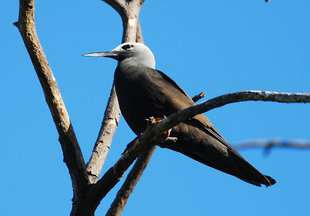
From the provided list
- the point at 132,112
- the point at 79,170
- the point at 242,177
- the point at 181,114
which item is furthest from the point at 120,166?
the point at 242,177

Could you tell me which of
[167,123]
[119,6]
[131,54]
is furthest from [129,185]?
[119,6]

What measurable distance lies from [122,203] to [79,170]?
75 centimetres

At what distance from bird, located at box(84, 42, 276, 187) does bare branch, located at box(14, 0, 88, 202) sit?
3.05ft

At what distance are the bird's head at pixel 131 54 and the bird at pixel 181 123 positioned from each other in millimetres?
693

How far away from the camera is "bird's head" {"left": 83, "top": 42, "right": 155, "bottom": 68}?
4965 millimetres

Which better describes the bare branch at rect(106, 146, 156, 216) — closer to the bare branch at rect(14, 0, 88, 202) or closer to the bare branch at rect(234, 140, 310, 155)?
the bare branch at rect(14, 0, 88, 202)

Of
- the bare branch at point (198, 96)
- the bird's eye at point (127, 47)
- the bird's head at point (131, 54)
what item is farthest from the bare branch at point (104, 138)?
the bare branch at point (198, 96)

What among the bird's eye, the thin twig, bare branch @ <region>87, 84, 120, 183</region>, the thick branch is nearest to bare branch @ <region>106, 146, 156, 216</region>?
the thin twig

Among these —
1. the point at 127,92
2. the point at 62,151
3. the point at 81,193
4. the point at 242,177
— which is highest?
the point at 127,92

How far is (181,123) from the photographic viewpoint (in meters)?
3.88

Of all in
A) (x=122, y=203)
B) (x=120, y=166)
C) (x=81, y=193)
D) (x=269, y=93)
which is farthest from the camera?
(x=122, y=203)

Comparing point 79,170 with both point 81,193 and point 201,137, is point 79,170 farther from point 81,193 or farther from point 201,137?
point 201,137

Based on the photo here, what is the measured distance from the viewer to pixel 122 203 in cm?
381

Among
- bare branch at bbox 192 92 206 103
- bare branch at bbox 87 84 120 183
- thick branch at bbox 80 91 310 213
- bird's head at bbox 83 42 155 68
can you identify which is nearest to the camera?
thick branch at bbox 80 91 310 213
